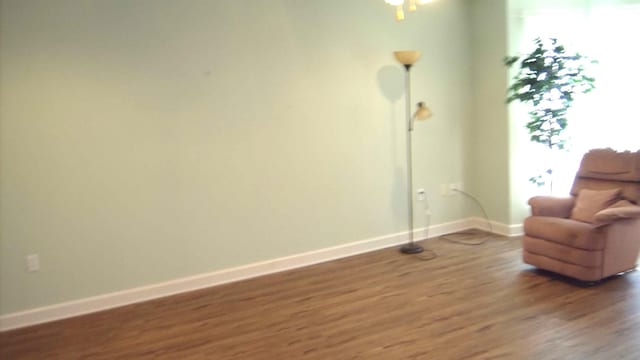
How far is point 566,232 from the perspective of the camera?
12.3 ft

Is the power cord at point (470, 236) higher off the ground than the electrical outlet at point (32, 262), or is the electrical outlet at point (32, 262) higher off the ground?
the electrical outlet at point (32, 262)

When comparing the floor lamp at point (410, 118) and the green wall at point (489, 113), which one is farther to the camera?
the green wall at point (489, 113)

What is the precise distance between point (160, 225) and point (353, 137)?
1.96 m

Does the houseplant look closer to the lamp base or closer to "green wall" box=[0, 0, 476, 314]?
"green wall" box=[0, 0, 476, 314]

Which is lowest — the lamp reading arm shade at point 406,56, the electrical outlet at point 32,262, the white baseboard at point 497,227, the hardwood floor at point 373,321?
the hardwood floor at point 373,321

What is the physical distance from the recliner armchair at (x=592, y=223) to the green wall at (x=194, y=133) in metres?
1.19

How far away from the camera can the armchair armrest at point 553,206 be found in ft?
13.5

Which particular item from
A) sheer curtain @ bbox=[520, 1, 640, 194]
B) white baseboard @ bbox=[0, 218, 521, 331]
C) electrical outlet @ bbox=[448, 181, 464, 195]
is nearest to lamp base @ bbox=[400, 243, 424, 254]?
white baseboard @ bbox=[0, 218, 521, 331]

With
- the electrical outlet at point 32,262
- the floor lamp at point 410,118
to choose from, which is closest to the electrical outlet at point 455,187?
the floor lamp at point 410,118

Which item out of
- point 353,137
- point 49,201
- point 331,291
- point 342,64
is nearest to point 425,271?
point 331,291

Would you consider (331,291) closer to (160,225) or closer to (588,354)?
(160,225)

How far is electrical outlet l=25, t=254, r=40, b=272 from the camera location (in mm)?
3531

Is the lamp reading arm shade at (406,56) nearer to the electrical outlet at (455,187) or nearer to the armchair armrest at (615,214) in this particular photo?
the electrical outlet at (455,187)

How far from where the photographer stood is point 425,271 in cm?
426
